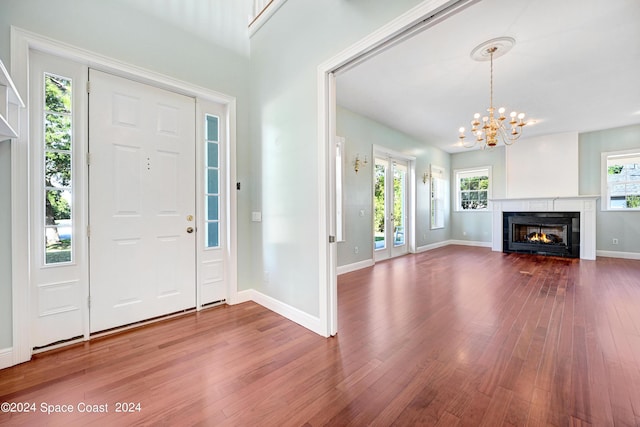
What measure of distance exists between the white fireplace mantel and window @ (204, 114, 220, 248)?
6968 millimetres

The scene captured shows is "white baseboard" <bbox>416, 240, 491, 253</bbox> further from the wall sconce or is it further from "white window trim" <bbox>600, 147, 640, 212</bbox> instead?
the wall sconce

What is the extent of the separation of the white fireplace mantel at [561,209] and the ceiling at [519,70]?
1672 millimetres

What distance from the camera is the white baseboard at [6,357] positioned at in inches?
71.9

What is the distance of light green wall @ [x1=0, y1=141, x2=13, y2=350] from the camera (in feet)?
5.99

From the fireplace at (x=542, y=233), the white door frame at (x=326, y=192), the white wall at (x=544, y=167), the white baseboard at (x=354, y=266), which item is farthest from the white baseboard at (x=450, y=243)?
the white door frame at (x=326, y=192)

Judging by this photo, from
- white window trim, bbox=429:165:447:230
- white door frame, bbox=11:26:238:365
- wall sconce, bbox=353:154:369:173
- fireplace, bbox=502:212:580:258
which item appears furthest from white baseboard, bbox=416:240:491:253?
white door frame, bbox=11:26:238:365

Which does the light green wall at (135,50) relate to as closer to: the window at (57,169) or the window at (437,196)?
the window at (57,169)

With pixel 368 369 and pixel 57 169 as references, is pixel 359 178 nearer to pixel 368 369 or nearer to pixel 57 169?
pixel 368 369

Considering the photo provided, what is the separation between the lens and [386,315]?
275cm

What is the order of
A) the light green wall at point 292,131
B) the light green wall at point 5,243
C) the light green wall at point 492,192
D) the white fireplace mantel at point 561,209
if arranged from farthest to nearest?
1. the light green wall at point 492,192
2. the white fireplace mantel at point 561,209
3. the light green wall at point 292,131
4. the light green wall at point 5,243

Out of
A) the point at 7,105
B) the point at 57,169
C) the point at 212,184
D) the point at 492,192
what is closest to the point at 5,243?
the point at 57,169

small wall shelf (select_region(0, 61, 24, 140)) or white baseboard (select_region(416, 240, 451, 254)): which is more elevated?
small wall shelf (select_region(0, 61, 24, 140))

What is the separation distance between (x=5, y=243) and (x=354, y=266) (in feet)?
13.7

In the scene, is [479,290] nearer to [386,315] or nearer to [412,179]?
[386,315]
